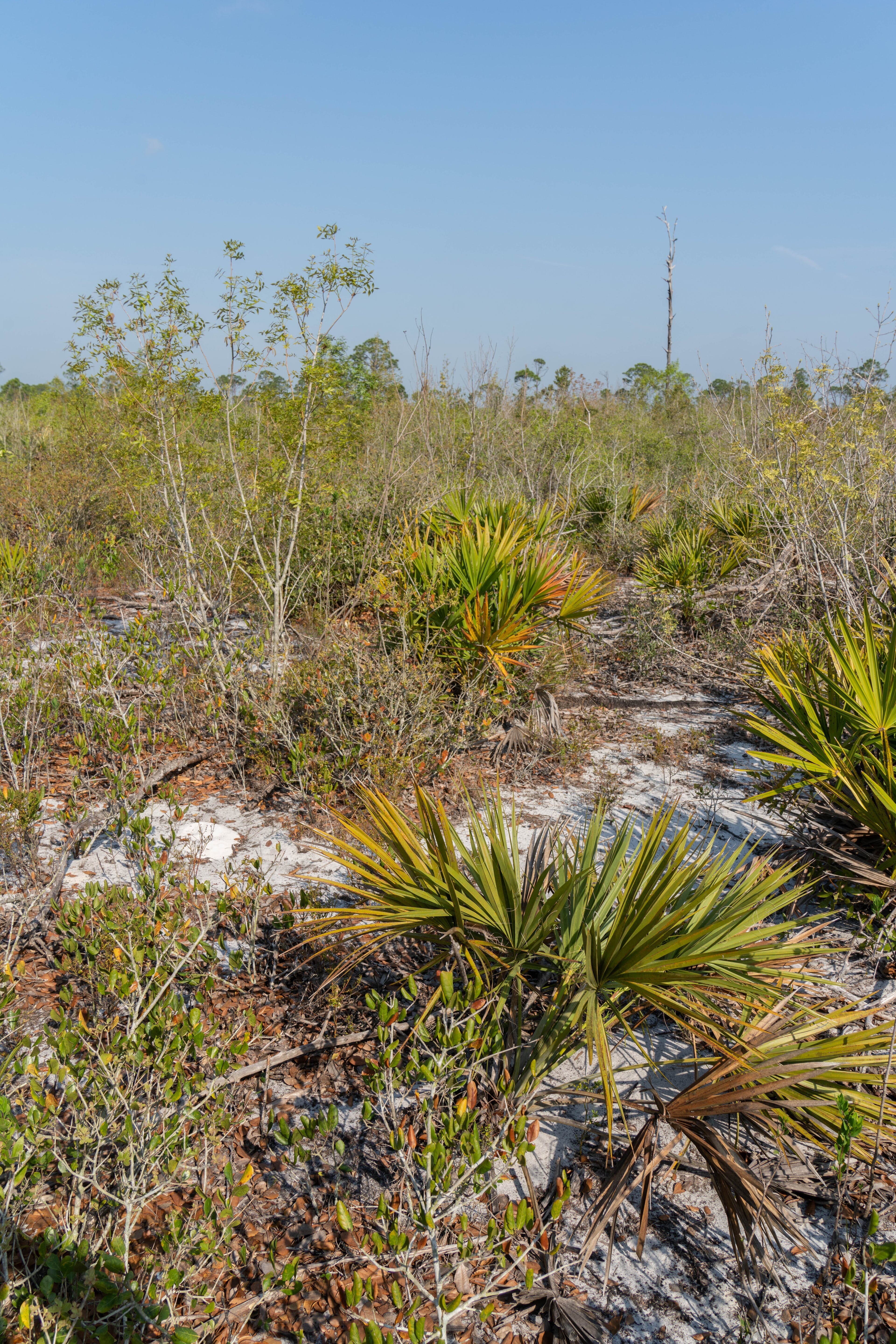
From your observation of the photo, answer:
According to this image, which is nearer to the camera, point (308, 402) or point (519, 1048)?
point (519, 1048)

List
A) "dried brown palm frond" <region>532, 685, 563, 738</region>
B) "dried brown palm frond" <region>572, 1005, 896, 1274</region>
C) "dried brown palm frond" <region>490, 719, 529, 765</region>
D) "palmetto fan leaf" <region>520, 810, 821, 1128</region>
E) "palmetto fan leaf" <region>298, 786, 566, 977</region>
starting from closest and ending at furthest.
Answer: "dried brown palm frond" <region>572, 1005, 896, 1274</region>
"palmetto fan leaf" <region>520, 810, 821, 1128</region>
"palmetto fan leaf" <region>298, 786, 566, 977</region>
"dried brown palm frond" <region>490, 719, 529, 765</region>
"dried brown palm frond" <region>532, 685, 563, 738</region>

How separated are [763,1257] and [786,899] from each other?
1.05 meters

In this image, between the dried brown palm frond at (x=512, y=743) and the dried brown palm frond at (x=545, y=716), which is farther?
the dried brown palm frond at (x=545, y=716)

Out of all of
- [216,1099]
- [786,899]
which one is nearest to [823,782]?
[786,899]

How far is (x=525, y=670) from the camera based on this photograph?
5.96 meters

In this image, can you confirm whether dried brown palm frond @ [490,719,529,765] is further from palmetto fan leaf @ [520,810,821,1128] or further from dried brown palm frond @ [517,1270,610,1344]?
dried brown palm frond @ [517,1270,610,1344]

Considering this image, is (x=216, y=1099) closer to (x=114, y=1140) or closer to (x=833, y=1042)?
(x=114, y=1140)

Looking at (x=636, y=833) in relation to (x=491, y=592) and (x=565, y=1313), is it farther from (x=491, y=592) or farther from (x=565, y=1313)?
(x=565, y=1313)

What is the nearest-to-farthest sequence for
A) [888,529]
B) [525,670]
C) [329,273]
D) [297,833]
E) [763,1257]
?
[763,1257]
[297,833]
[329,273]
[525,670]
[888,529]

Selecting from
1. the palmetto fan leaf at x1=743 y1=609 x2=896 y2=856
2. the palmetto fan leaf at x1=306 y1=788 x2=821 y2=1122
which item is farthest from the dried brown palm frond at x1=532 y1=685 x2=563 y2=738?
the palmetto fan leaf at x1=306 y1=788 x2=821 y2=1122

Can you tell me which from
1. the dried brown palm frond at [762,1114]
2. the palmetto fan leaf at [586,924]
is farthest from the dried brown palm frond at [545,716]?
the dried brown palm frond at [762,1114]

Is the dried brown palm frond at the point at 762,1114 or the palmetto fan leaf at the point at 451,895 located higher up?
the palmetto fan leaf at the point at 451,895

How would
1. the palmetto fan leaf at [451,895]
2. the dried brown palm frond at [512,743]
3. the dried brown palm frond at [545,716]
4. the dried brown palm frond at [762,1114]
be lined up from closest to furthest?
the dried brown palm frond at [762,1114] → the palmetto fan leaf at [451,895] → the dried brown palm frond at [512,743] → the dried brown palm frond at [545,716]

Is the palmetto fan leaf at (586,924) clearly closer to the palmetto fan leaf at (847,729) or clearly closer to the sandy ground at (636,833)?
the sandy ground at (636,833)
